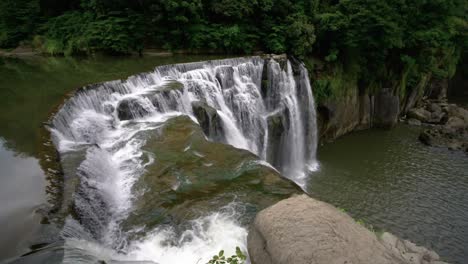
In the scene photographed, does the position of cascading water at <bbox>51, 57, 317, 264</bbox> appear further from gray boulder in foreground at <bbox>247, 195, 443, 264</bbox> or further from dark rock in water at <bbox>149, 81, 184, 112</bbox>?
gray boulder in foreground at <bbox>247, 195, 443, 264</bbox>

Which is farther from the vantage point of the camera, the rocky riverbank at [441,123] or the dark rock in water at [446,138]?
the rocky riverbank at [441,123]

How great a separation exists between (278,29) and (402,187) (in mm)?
8881

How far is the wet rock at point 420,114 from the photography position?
736 inches

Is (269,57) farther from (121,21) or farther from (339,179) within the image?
(121,21)

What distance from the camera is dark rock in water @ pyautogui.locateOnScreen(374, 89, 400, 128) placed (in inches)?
688

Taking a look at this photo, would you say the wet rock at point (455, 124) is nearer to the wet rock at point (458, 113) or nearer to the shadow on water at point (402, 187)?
the wet rock at point (458, 113)

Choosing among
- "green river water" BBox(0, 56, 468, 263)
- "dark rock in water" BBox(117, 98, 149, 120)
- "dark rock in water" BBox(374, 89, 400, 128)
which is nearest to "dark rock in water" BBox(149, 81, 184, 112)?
"dark rock in water" BBox(117, 98, 149, 120)

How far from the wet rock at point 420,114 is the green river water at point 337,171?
1722 millimetres

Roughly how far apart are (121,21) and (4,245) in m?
13.7

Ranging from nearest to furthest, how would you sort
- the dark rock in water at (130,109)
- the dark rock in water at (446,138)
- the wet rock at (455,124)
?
the dark rock in water at (130,109)
the dark rock in water at (446,138)
the wet rock at (455,124)

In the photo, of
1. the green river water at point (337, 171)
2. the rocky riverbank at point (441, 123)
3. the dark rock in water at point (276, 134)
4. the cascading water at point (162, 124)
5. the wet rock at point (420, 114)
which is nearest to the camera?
the cascading water at point (162, 124)

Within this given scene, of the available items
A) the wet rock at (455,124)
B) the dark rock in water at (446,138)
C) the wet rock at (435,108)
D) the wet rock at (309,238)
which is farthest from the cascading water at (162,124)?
the wet rock at (435,108)

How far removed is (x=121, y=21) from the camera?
50.6 feet

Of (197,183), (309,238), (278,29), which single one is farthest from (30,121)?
(278,29)
